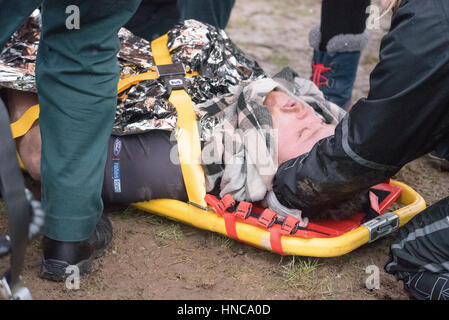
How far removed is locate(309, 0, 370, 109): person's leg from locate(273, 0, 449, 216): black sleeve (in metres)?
1.14

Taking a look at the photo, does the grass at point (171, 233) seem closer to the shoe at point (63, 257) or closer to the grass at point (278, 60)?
the shoe at point (63, 257)

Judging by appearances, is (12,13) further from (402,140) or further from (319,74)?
(319,74)

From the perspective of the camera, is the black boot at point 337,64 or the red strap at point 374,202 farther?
the black boot at point 337,64

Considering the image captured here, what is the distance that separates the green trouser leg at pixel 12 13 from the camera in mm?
1551

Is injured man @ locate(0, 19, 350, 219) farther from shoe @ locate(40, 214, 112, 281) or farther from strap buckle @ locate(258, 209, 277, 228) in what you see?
shoe @ locate(40, 214, 112, 281)

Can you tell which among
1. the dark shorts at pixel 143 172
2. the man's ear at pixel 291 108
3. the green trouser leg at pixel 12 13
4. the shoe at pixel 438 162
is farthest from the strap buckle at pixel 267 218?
the shoe at pixel 438 162

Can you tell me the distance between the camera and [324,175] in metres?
1.87

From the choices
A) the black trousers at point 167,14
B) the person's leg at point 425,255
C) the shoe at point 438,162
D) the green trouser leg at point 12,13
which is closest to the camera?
the green trouser leg at point 12,13

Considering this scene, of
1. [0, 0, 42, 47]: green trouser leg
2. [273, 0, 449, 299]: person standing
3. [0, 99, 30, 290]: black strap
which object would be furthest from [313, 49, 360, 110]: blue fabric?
[0, 99, 30, 290]: black strap

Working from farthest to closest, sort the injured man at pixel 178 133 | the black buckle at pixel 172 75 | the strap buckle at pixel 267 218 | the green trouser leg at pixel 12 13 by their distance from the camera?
1. the black buckle at pixel 172 75
2. the injured man at pixel 178 133
3. the strap buckle at pixel 267 218
4. the green trouser leg at pixel 12 13

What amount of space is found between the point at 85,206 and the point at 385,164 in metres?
0.99

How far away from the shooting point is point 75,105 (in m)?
1.70

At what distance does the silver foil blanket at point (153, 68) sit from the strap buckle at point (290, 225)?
50cm

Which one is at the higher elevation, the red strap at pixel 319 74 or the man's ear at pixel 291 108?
the man's ear at pixel 291 108
